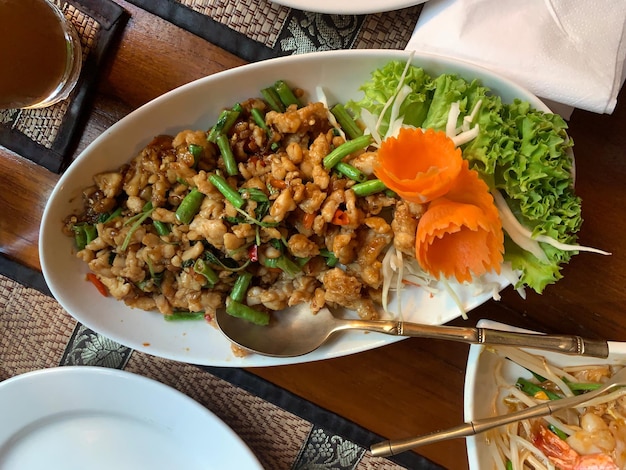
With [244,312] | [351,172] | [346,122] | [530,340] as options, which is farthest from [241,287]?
[530,340]

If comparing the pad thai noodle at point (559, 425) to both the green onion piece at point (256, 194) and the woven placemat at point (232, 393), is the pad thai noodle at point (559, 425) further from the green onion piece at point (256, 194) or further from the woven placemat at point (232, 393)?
the green onion piece at point (256, 194)

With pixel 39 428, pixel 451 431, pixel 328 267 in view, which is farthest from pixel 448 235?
pixel 39 428

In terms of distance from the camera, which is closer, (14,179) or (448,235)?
(448,235)

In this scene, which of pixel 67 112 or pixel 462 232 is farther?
pixel 67 112

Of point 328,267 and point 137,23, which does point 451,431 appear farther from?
point 137,23

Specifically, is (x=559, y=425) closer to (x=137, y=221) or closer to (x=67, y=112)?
(x=137, y=221)
